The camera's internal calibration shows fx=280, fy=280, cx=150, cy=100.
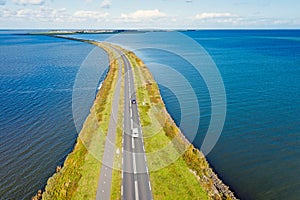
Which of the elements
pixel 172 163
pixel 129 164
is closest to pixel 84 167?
pixel 129 164

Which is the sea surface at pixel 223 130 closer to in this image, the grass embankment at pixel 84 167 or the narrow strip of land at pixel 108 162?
the grass embankment at pixel 84 167

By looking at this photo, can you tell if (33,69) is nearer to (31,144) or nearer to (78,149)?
(31,144)

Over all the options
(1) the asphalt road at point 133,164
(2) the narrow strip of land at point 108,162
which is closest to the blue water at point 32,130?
(2) the narrow strip of land at point 108,162

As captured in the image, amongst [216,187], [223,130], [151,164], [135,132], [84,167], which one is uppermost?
[135,132]

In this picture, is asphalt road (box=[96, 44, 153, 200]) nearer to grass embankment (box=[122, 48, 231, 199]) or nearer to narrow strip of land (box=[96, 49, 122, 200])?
narrow strip of land (box=[96, 49, 122, 200])

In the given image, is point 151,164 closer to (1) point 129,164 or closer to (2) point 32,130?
(1) point 129,164

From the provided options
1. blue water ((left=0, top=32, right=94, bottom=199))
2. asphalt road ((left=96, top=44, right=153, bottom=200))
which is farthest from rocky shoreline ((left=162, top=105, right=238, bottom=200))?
blue water ((left=0, top=32, right=94, bottom=199))
